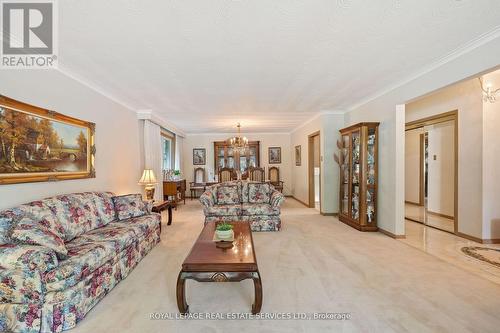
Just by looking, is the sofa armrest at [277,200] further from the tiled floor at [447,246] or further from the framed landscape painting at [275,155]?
the framed landscape painting at [275,155]

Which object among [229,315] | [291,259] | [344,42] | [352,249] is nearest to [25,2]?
[344,42]

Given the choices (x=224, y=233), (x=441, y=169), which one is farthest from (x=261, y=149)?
(x=224, y=233)

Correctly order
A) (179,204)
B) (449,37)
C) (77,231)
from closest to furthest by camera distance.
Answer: (449,37) < (77,231) < (179,204)

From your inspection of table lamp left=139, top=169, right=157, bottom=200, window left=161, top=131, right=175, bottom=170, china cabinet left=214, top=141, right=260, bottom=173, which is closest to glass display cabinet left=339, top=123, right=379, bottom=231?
table lamp left=139, top=169, right=157, bottom=200

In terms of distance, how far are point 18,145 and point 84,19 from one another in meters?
1.57

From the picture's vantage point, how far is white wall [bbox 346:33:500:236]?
8.61ft

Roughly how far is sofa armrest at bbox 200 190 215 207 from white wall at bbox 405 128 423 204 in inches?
241

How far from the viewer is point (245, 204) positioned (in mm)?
4980

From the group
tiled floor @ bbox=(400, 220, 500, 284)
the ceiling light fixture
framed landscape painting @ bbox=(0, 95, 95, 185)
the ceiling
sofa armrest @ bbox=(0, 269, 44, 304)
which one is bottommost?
tiled floor @ bbox=(400, 220, 500, 284)

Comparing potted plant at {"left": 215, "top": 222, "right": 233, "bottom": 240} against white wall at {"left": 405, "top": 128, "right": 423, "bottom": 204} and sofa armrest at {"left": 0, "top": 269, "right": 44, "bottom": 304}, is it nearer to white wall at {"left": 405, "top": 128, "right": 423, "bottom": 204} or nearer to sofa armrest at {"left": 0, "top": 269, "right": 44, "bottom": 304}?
sofa armrest at {"left": 0, "top": 269, "right": 44, "bottom": 304}

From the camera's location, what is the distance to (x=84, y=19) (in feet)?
6.55

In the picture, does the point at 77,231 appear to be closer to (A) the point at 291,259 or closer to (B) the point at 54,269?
(B) the point at 54,269

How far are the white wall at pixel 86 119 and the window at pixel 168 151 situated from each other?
199 centimetres

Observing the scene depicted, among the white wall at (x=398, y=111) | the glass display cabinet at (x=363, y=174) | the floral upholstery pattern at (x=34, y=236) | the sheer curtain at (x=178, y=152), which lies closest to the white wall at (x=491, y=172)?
the white wall at (x=398, y=111)
